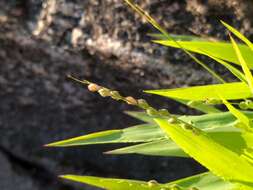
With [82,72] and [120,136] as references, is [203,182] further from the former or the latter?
[82,72]

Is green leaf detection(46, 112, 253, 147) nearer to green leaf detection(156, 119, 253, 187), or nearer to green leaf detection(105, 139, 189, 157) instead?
green leaf detection(105, 139, 189, 157)

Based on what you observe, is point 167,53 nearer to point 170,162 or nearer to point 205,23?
point 205,23

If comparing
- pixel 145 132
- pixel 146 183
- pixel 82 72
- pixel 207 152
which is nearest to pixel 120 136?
pixel 145 132

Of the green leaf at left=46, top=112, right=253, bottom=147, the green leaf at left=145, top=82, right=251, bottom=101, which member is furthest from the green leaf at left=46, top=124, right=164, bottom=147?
the green leaf at left=145, top=82, right=251, bottom=101

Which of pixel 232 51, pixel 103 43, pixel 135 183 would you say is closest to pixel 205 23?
pixel 103 43

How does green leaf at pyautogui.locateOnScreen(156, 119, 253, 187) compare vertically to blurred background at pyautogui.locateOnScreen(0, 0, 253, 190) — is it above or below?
above
